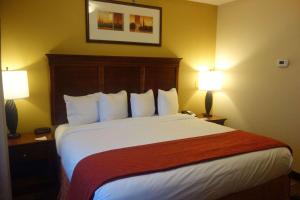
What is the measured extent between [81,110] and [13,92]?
0.72 metres

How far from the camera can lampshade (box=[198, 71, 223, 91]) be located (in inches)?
148

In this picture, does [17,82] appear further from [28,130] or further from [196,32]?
[196,32]

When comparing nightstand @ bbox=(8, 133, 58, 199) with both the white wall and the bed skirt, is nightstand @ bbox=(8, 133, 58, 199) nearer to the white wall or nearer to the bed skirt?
the white wall

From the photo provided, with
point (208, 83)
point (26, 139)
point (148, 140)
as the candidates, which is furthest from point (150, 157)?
point (208, 83)

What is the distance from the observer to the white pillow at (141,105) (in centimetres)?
313

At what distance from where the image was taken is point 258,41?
335cm

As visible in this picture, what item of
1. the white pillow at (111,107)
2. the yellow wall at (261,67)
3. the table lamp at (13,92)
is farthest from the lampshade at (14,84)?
the yellow wall at (261,67)

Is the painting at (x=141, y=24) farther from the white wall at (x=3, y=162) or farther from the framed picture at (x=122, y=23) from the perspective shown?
the white wall at (x=3, y=162)

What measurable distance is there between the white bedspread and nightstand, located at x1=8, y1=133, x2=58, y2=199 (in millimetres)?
222

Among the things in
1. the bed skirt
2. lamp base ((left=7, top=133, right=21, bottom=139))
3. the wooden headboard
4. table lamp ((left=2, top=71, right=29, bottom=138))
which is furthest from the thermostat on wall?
lamp base ((left=7, top=133, right=21, bottom=139))

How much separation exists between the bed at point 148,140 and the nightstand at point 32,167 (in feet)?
0.80

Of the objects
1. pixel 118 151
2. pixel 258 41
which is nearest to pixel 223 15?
pixel 258 41

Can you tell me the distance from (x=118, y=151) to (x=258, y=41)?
2653 mm

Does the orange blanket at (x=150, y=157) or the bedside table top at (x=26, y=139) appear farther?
the bedside table top at (x=26, y=139)
